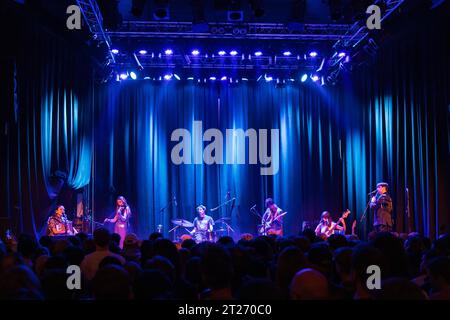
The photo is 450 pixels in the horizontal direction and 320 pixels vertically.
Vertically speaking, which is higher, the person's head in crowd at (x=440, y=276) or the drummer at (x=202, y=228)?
the person's head in crowd at (x=440, y=276)

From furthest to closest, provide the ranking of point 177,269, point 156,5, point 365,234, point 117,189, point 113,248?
1. point 117,189
2. point 365,234
3. point 156,5
4. point 113,248
5. point 177,269

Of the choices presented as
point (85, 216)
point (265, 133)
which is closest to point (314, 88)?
point (265, 133)

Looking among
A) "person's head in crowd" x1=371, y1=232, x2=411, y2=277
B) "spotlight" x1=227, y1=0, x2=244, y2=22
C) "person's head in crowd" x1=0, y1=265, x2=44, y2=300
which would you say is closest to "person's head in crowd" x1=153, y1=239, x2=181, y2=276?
"person's head in crowd" x1=0, y1=265, x2=44, y2=300

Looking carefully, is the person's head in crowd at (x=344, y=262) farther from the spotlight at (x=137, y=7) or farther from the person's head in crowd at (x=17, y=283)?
the spotlight at (x=137, y=7)

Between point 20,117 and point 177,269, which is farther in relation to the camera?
point 20,117

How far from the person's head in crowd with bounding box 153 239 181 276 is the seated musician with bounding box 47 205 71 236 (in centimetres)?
718

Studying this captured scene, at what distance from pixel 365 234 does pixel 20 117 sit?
9946 millimetres

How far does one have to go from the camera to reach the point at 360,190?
50.9ft

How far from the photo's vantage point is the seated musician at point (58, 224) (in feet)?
36.9

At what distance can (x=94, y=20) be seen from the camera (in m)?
11.7

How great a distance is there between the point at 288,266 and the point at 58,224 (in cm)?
866

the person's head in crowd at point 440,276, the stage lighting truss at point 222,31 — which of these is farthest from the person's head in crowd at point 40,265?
the stage lighting truss at point 222,31

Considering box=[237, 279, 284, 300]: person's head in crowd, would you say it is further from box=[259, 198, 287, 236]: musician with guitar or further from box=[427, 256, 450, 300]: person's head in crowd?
box=[259, 198, 287, 236]: musician with guitar

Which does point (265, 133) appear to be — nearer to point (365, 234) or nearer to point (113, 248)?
point (365, 234)
